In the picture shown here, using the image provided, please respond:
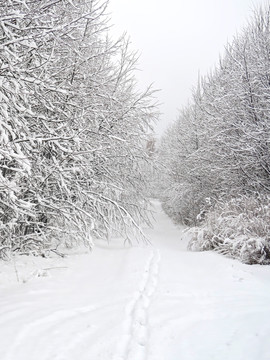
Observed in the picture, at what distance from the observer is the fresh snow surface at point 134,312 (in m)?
2.62

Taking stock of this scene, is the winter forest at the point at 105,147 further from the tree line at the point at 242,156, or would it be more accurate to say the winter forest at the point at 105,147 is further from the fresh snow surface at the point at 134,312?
the fresh snow surface at the point at 134,312

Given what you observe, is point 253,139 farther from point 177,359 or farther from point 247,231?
point 177,359

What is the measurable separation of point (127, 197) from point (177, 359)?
30.0ft

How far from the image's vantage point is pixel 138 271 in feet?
19.7

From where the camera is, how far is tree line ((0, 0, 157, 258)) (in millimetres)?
4582

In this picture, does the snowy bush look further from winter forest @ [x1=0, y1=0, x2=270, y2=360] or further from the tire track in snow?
the tire track in snow

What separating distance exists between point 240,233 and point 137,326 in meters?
5.41

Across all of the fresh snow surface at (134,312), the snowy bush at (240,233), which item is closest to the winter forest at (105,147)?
the snowy bush at (240,233)

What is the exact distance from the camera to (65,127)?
6.72m

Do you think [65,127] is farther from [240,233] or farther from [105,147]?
[240,233]

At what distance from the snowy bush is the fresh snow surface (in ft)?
2.07

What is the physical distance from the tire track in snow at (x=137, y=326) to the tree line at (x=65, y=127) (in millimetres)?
2192

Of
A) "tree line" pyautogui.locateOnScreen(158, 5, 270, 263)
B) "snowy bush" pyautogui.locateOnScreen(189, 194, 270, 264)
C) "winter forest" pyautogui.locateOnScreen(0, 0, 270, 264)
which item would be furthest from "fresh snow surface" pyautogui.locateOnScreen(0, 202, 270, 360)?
"tree line" pyautogui.locateOnScreen(158, 5, 270, 263)

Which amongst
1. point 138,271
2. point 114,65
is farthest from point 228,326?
point 114,65
